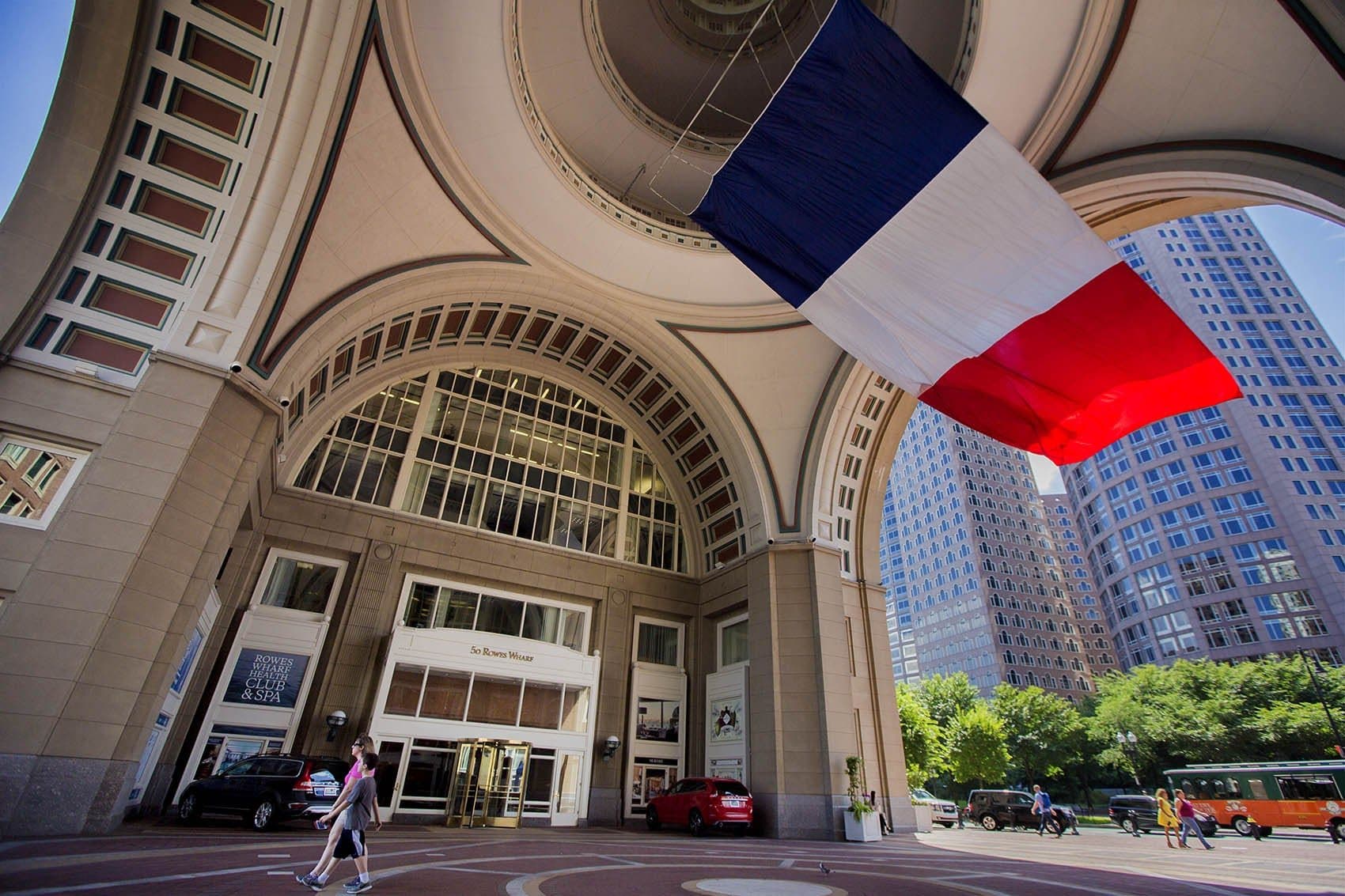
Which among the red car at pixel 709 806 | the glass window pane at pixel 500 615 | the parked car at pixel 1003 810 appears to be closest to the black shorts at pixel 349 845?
the red car at pixel 709 806

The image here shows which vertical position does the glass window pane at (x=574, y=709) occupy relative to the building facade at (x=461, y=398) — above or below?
below

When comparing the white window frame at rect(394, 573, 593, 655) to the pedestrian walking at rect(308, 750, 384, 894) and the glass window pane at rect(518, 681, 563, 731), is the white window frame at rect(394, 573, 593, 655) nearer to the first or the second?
the glass window pane at rect(518, 681, 563, 731)

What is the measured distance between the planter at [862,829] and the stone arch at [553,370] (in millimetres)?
8666

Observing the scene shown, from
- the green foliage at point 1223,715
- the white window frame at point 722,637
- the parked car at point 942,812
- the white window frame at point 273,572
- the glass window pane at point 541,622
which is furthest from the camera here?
the green foliage at point 1223,715

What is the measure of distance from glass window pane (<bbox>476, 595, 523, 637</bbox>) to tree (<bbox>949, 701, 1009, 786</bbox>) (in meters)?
40.7

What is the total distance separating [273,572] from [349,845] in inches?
573

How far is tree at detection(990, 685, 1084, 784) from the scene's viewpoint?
52.8m

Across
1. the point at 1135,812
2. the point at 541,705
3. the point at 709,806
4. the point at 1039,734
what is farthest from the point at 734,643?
the point at 1039,734

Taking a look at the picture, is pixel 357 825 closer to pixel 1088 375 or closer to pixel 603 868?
pixel 603 868

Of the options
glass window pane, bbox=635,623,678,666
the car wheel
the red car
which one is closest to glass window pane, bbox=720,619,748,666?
glass window pane, bbox=635,623,678,666

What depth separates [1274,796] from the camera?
26766 mm

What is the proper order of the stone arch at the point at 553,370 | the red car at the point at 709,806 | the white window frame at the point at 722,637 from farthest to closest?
1. the white window frame at the point at 722,637
2. the stone arch at the point at 553,370
3. the red car at the point at 709,806

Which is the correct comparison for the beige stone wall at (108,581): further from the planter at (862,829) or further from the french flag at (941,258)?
the planter at (862,829)

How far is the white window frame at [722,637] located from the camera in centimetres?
2170
